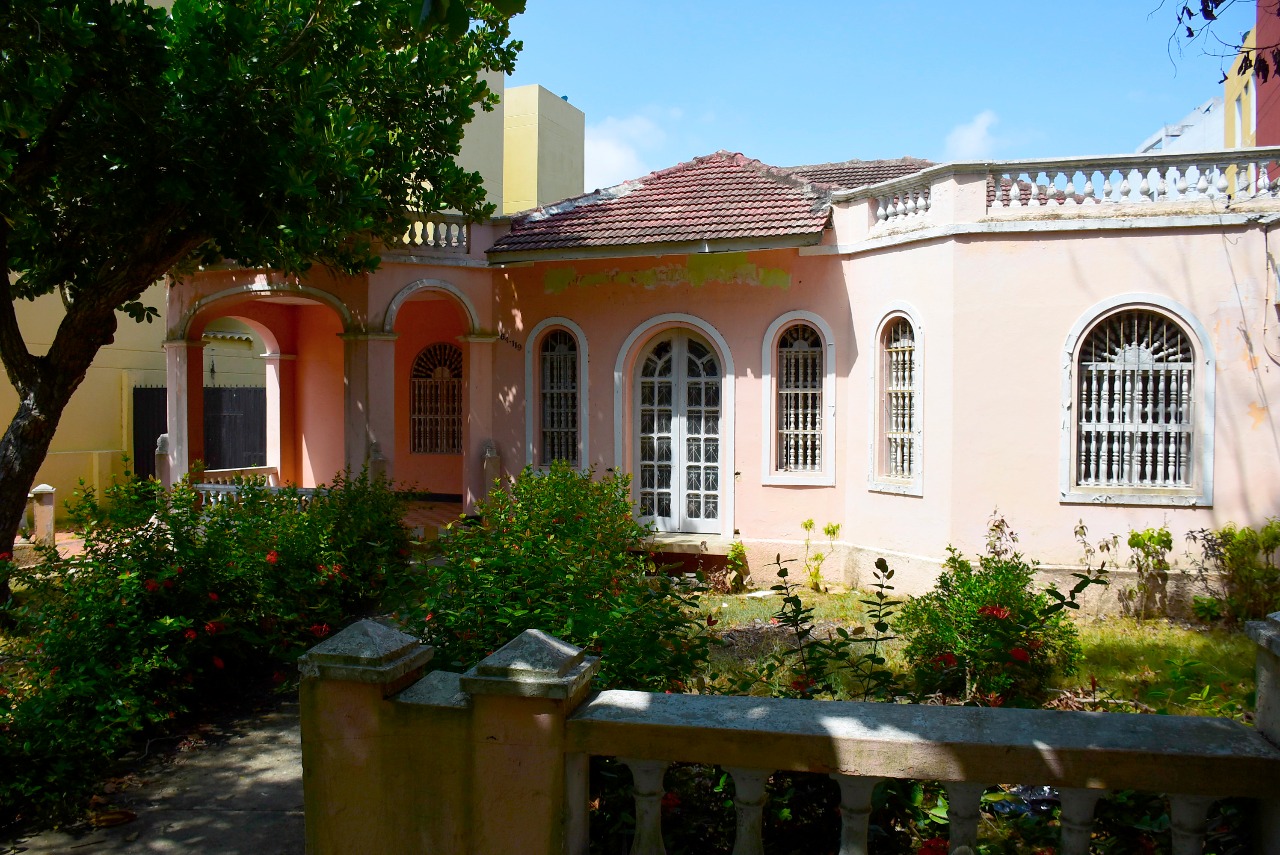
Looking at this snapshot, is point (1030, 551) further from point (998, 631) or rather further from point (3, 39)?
point (3, 39)

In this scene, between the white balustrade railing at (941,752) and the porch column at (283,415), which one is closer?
the white balustrade railing at (941,752)

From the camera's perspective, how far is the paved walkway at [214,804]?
4.57 meters

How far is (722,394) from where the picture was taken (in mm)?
11648

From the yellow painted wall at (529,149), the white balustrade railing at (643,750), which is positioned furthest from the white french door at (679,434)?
the yellow painted wall at (529,149)

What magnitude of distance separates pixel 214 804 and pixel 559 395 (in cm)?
802

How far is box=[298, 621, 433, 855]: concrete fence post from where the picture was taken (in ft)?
10.1

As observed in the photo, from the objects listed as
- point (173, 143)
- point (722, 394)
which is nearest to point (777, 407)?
point (722, 394)

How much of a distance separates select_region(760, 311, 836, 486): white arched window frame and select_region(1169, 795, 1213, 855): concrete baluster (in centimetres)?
861

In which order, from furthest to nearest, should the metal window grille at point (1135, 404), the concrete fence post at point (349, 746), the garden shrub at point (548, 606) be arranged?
the metal window grille at point (1135, 404)
the garden shrub at point (548, 606)
the concrete fence post at point (349, 746)

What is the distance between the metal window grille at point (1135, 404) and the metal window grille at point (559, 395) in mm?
6250

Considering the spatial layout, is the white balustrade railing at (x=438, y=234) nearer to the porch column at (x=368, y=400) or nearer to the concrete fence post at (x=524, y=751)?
the porch column at (x=368, y=400)

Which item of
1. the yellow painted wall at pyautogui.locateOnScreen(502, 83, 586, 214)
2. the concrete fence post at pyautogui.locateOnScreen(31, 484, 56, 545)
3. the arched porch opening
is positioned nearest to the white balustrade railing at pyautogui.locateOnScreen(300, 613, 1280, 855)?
the concrete fence post at pyautogui.locateOnScreen(31, 484, 56, 545)

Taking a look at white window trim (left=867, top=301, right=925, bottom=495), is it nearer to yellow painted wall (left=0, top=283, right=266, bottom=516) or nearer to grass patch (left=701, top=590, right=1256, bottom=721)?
grass patch (left=701, top=590, right=1256, bottom=721)

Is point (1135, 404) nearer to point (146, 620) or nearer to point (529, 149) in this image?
point (146, 620)
